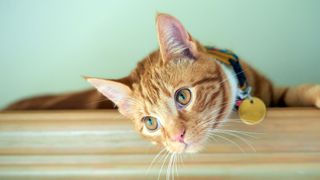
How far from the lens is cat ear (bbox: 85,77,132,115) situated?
0.90m

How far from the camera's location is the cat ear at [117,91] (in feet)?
2.94

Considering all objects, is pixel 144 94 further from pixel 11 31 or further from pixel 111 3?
pixel 11 31

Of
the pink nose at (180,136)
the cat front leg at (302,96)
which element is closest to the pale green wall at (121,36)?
the cat front leg at (302,96)

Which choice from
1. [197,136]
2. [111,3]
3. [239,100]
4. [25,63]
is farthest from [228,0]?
[25,63]

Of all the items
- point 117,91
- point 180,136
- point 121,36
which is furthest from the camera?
point 121,36

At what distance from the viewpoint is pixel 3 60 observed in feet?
4.65

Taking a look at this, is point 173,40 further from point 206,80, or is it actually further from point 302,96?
point 302,96

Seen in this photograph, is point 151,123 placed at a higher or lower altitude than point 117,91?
lower

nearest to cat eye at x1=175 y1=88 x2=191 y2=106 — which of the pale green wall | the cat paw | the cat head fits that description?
the cat head

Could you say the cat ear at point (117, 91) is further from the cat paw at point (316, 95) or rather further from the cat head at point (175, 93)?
the cat paw at point (316, 95)

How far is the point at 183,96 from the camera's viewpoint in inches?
34.0

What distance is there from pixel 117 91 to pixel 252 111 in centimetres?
33

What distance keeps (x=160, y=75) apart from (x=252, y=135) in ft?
0.85

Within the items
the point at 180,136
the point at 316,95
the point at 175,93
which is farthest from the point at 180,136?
the point at 316,95
